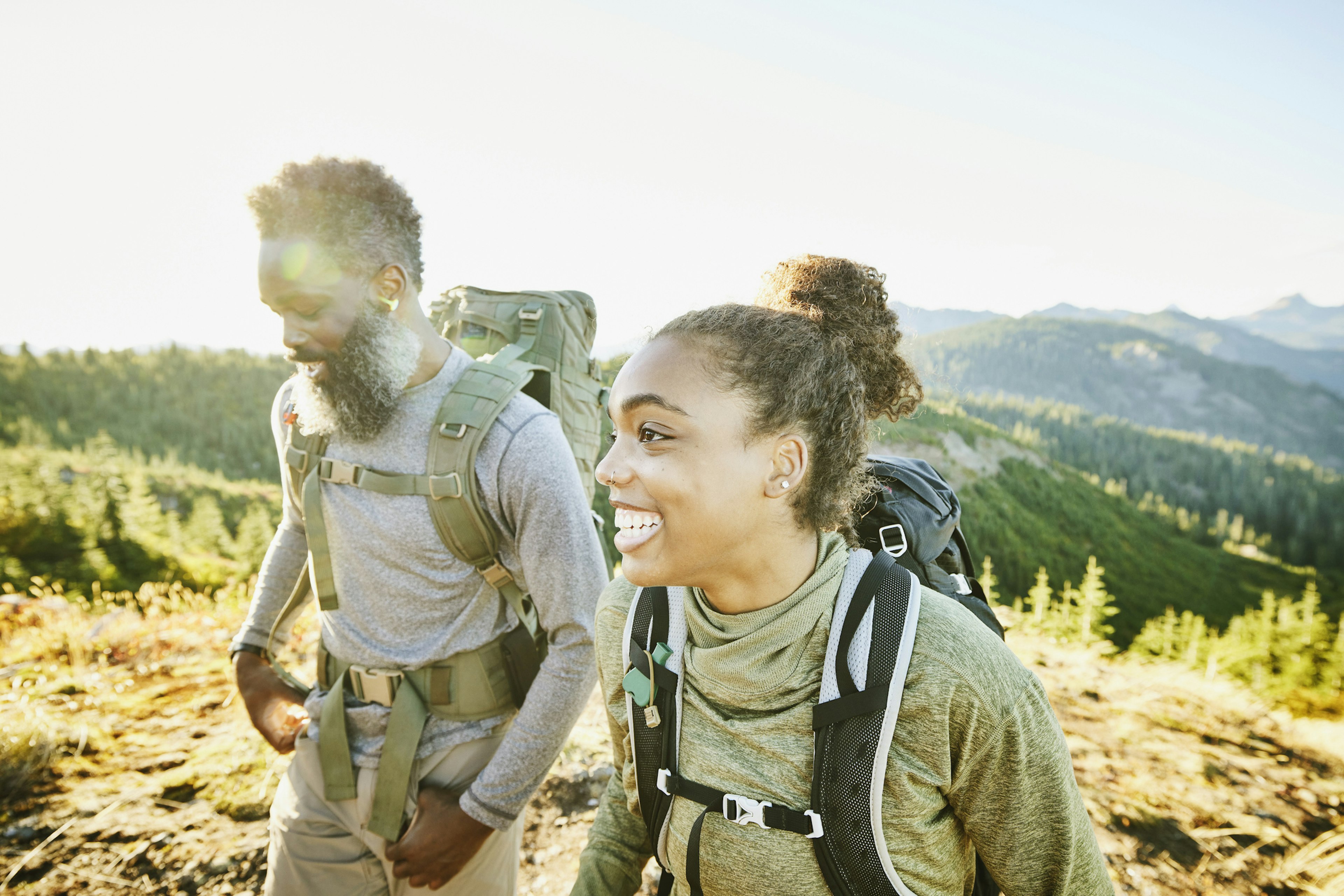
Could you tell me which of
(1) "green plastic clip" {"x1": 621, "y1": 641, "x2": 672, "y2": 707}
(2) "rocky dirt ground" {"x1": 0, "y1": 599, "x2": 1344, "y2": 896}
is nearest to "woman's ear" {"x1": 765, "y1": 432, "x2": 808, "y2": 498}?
(1) "green plastic clip" {"x1": 621, "y1": 641, "x2": 672, "y2": 707}

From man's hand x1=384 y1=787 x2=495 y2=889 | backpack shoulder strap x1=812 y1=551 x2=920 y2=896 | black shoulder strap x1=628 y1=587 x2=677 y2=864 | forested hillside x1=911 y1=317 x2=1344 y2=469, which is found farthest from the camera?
forested hillside x1=911 y1=317 x2=1344 y2=469

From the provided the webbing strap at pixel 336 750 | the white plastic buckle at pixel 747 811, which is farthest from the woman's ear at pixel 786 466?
the webbing strap at pixel 336 750

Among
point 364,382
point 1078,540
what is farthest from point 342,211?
point 1078,540

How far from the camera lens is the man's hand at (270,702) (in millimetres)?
2199

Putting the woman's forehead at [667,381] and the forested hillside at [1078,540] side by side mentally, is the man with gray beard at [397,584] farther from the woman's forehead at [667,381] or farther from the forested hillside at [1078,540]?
the forested hillside at [1078,540]

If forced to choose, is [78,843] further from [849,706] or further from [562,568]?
[849,706]

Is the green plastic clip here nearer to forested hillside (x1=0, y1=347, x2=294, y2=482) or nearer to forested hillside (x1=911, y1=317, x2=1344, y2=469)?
forested hillside (x1=0, y1=347, x2=294, y2=482)

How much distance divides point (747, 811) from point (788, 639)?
37 cm

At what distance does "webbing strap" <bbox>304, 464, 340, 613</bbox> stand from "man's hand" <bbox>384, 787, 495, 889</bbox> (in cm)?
73

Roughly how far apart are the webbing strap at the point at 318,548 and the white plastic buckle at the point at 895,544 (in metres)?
1.80

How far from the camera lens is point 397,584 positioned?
2031mm

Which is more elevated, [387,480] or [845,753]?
[387,480]

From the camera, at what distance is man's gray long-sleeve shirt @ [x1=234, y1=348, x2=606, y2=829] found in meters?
1.95

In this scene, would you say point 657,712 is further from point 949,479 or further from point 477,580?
point 949,479
